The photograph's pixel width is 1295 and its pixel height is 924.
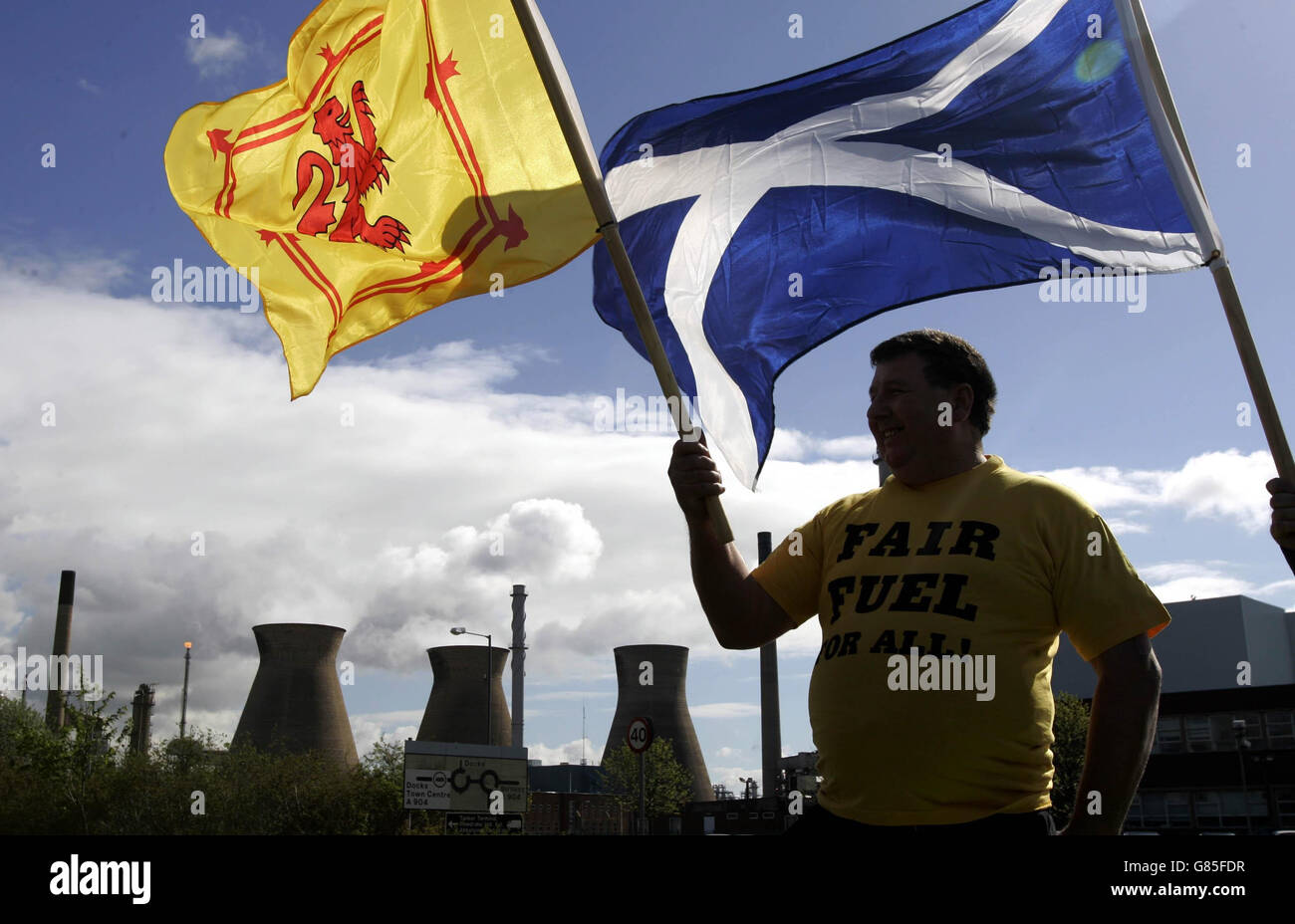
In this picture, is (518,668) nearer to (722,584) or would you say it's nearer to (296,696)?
(296,696)

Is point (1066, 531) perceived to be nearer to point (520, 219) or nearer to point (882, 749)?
point (882, 749)

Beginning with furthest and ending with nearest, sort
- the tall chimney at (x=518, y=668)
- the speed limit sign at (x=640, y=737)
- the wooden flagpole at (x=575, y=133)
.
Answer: the tall chimney at (x=518, y=668) → the speed limit sign at (x=640, y=737) → the wooden flagpole at (x=575, y=133)

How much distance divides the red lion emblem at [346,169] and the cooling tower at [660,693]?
46.3 meters

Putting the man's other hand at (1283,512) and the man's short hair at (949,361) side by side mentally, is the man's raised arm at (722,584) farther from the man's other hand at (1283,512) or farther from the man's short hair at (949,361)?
the man's other hand at (1283,512)

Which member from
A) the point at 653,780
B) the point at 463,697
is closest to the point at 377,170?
the point at 653,780

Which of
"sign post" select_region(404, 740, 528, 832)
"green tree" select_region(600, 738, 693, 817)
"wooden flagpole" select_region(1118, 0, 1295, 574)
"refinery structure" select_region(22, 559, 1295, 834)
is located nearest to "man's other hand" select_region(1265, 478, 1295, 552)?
"wooden flagpole" select_region(1118, 0, 1295, 574)

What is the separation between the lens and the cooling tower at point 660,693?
165 feet

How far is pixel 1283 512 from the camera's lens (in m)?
2.97

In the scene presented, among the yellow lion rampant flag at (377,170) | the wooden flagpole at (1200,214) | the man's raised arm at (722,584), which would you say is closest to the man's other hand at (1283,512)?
the wooden flagpole at (1200,214)

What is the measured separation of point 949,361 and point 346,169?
9.12 ft
